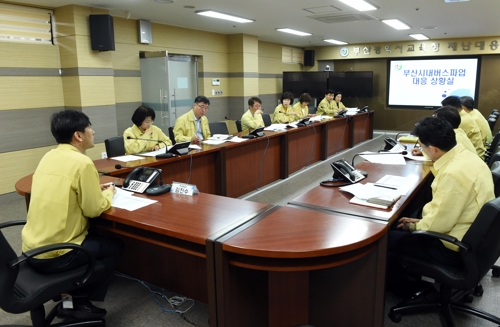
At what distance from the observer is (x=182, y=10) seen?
5.50 m

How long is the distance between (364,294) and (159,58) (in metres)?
5.25

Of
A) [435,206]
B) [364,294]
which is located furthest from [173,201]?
[435,206]

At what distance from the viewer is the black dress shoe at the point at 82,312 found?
2166 mm

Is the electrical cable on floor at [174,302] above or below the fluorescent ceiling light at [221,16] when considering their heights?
below

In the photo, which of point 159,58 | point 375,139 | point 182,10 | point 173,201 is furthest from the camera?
point 375,139

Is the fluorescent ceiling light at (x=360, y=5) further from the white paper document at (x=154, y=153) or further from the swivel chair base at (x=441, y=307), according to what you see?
the swivel chair base at (x=441, y=307)

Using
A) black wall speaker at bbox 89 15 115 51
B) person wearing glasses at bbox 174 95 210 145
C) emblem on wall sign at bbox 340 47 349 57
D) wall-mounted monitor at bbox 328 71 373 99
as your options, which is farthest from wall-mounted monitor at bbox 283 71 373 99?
black wall speaker at bbox 89 15 115 51

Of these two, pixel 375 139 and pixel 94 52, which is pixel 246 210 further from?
pixel 375 139

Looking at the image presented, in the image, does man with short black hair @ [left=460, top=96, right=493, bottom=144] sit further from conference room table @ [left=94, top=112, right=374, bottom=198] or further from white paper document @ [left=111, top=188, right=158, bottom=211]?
white paper document @ [left=111, top=188, right=158, bottom=211]

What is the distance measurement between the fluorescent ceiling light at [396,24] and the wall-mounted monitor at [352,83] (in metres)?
2.51

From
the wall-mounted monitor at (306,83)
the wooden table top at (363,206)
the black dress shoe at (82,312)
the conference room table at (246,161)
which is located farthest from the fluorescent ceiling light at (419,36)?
the black dress shoe at (82,312)

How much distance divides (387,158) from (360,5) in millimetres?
2870

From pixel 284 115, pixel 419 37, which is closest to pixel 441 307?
pixel 284 115

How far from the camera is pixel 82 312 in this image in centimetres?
219
